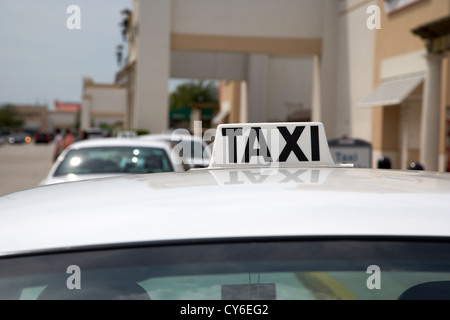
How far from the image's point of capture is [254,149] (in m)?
2.80

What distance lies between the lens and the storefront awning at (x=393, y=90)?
20858 millimetres

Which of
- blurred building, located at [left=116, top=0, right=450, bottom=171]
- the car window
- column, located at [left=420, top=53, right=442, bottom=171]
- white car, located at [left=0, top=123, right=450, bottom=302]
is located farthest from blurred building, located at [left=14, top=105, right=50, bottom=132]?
white car, located at [left=0, top=123, right=450, bottom=302]

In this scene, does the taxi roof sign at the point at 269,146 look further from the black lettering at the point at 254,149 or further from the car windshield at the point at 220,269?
the car windshield at the point at 220,269

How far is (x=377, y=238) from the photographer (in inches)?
57.7

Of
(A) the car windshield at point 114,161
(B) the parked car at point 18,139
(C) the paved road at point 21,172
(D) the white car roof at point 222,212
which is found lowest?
(C) the paved road at point 21,172

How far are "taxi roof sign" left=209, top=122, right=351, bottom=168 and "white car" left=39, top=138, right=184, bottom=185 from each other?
669 centimetres

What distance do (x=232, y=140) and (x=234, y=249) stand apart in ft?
4.68

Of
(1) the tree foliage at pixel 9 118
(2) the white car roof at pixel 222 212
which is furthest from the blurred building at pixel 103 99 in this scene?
(2) the white car roof at pixel 222 212

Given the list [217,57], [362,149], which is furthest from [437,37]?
[217,57]

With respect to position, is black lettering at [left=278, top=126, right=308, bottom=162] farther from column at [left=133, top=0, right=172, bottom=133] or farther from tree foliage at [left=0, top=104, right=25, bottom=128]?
tree foliage at [left=0, top=104, right=25, bottom=128]

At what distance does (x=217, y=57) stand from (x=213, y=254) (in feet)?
137

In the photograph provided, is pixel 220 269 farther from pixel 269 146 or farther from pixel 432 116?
pixel 432 116

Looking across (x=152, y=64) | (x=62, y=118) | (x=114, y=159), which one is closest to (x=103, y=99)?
(x=152, y=64)
